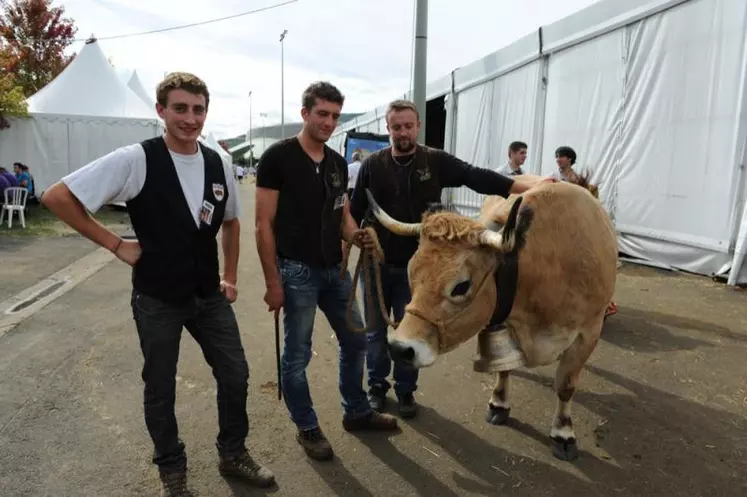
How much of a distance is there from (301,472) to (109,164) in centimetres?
203

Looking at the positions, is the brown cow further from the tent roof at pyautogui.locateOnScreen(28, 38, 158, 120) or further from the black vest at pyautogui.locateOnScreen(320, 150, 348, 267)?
the tent roof at pyautogui.locateOnScreen(28, 38, 158, 120)

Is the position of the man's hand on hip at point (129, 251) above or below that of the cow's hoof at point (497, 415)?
above

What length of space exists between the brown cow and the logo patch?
881 mm

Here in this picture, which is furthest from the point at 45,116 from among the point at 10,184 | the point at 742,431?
the point at 742,431

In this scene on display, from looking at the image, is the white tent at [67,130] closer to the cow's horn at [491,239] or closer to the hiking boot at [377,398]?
the hiking boot at [377,398]

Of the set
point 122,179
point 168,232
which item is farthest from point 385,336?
point 122,179

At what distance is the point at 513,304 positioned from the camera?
3.15 meters

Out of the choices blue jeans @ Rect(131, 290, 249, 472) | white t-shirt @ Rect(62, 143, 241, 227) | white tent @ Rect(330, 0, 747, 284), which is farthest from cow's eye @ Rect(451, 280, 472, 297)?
white tent @ Rect(330, 0, 747, 284)

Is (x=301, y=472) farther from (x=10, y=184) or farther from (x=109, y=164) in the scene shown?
(x=10, y=184)

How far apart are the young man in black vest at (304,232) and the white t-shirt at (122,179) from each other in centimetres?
43

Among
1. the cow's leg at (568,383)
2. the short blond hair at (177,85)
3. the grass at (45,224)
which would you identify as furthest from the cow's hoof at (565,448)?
the grass at (45,224)

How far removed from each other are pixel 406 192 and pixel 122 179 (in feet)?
6.07

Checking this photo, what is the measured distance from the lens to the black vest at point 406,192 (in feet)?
12.2

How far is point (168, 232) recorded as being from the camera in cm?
269
